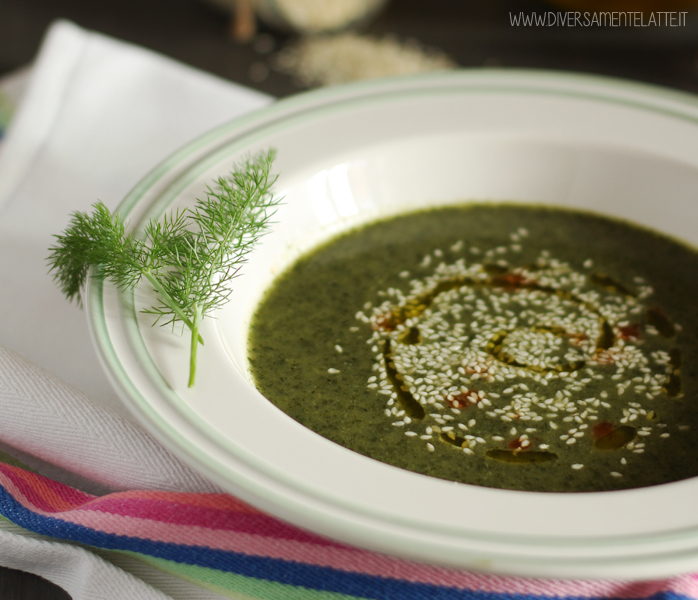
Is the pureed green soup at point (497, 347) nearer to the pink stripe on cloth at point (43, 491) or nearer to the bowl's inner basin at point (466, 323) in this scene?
the bowl's inner basin at point (466, 323)

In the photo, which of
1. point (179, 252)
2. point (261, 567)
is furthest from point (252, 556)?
point (179, 252)

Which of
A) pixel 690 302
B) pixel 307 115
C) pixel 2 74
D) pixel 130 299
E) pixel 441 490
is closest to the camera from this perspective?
pixel 441 490

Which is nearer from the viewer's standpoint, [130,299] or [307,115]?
[130,299]

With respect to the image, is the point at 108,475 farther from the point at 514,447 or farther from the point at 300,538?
the point at 514,447

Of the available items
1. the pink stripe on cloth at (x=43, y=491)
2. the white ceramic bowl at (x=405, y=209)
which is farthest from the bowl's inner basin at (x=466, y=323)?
the pink stripe on cloth at (x=43, y=491)

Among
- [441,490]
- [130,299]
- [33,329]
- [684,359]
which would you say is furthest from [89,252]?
[684,359]

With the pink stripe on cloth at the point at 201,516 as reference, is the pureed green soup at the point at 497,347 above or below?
above

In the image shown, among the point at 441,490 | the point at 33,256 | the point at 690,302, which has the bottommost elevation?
the point at 441,490

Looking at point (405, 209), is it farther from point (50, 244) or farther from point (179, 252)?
point (50, 244)
